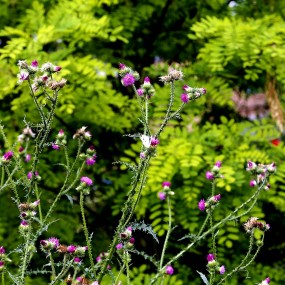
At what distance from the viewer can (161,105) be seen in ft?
13.4

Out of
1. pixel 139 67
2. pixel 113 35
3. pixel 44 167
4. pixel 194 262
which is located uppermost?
pixel 113 35

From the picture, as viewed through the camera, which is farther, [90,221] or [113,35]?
[90,221]

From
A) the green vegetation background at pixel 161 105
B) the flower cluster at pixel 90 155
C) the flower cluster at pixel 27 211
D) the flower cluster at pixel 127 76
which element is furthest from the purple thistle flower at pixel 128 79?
the green vegetation background at pixel 161 105

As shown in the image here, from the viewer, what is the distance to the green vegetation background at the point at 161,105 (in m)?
3.71

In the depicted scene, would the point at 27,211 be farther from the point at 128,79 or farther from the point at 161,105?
the point at 161,105

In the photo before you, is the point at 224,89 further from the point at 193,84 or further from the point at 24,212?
the point at 24,212

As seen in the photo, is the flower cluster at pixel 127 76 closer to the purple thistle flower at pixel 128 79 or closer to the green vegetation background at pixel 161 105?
the purple thistle flower at pixel 128 79

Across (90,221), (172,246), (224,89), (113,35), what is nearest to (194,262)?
(172,246)

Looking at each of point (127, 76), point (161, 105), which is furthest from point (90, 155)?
point (161, 105)

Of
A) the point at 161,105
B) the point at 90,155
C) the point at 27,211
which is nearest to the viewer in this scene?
the point at 27,211

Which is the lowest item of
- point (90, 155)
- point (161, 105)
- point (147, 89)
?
point (161, 105)

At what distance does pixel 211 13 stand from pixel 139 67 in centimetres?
62

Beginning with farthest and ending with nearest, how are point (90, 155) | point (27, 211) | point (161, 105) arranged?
point (161, 105), point (90, 155), point (27, 211)

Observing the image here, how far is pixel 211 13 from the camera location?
4.51 metres
